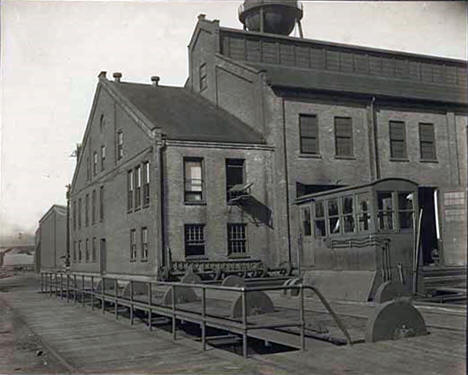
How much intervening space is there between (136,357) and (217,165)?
1668 cm

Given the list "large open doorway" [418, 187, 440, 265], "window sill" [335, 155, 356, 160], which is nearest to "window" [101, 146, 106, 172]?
"window sill" [335, 155, 356, 160]

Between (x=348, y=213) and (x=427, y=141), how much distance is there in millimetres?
15017

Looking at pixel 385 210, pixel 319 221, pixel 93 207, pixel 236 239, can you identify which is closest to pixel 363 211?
pixel 385 210

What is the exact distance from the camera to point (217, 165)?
82.3 feet

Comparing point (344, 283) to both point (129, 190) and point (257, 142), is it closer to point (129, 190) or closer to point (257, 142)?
point (257, 142)

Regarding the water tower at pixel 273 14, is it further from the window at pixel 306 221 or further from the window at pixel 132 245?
the window at pixel 306 221

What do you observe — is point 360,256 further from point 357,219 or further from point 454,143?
point 454,143

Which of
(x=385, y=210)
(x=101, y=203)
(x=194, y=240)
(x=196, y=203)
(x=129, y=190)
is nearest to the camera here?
(x=385, y=210)

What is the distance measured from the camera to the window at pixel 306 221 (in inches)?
733

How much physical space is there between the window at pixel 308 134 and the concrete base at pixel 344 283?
10323 mm

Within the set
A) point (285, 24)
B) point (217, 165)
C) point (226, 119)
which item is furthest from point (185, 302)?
point (285, 24)

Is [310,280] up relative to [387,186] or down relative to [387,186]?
down

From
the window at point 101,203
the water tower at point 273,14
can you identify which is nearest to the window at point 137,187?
the window at point 101,203

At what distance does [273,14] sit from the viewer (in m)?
34.6
